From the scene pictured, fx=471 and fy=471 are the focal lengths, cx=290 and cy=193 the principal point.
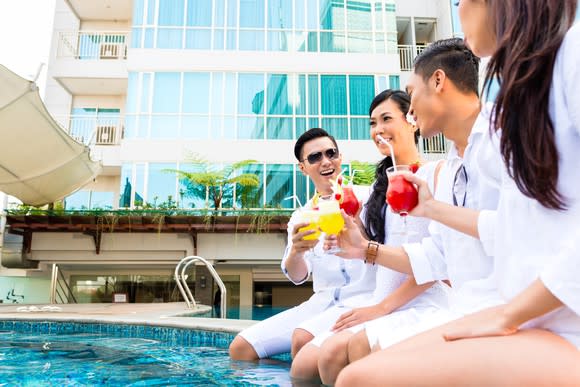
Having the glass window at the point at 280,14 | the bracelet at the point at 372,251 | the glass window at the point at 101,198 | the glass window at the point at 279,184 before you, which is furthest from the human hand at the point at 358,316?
the glass window at the point at 101,198

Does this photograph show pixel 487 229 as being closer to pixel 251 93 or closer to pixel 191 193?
pixel 191 193

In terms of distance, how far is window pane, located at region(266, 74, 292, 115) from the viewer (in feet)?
47.3

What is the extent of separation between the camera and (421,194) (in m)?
1.54

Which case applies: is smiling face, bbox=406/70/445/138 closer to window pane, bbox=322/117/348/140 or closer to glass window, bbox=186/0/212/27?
window pane, bbox=322/117/348/140

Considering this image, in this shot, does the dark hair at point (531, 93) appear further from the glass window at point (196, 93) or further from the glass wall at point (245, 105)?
the glass window at point (196, 93)

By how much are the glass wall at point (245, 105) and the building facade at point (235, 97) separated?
31 mm

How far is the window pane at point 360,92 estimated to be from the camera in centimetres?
1453

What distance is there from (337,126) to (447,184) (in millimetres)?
12868

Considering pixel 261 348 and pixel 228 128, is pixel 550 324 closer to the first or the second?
pixel 261 348

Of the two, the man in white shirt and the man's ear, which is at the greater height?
the man's ear

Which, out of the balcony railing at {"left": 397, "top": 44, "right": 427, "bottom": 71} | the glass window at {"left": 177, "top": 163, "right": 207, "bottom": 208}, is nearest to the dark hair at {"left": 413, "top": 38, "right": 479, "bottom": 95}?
the glass window at {"left": 177, "top": 163, "right": 207, "bottom": 208}

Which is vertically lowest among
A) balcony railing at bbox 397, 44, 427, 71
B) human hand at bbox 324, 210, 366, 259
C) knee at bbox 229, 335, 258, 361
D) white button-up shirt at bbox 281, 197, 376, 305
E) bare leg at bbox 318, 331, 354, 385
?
knee at bbox 229, 335, 258, 361

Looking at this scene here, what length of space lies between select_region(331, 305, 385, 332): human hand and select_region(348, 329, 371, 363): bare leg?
0.25m

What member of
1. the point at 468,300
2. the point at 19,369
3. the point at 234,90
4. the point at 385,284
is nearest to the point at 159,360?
the point at 19,369
